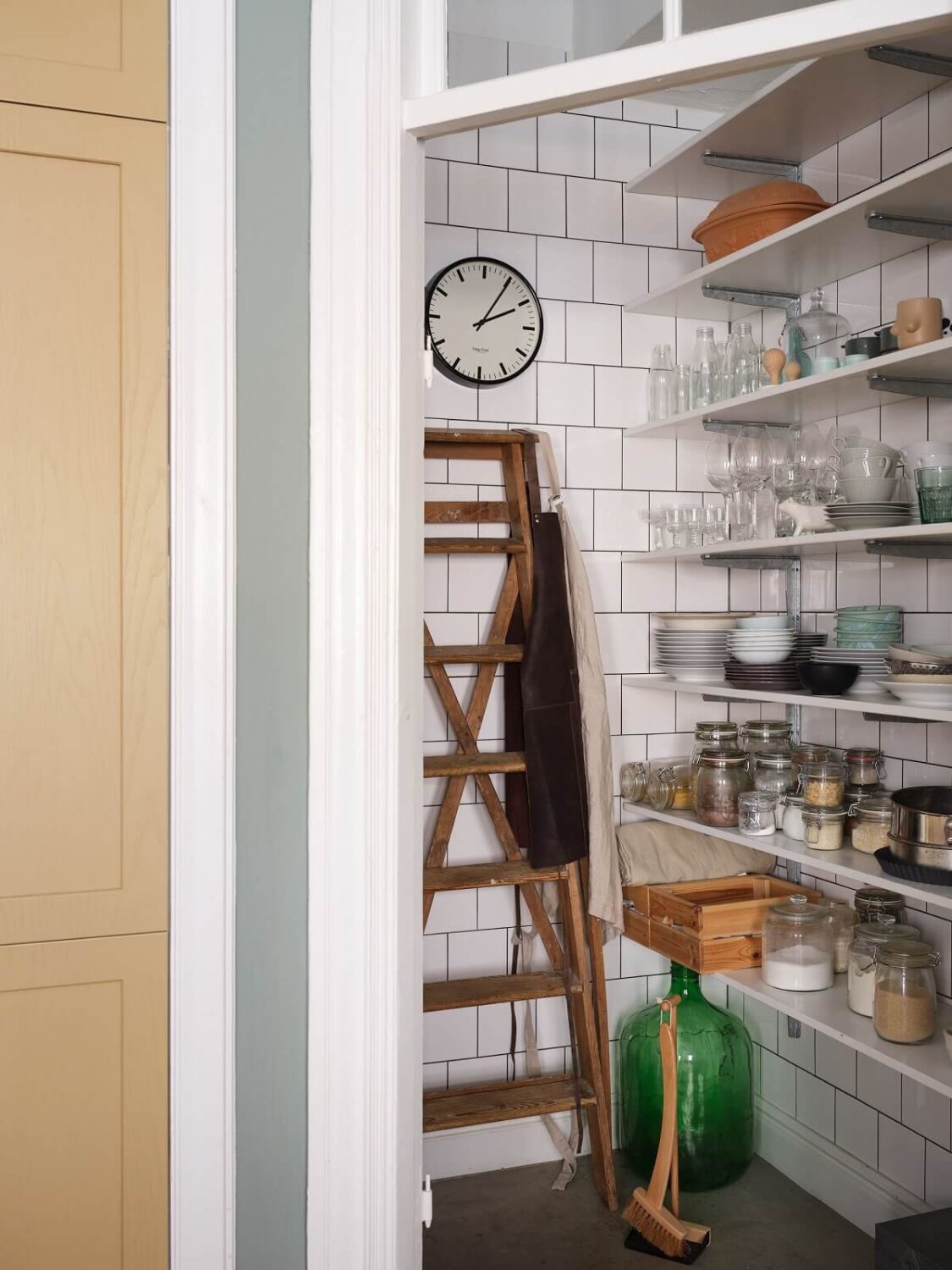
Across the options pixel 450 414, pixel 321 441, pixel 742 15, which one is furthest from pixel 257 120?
pixel 450 414

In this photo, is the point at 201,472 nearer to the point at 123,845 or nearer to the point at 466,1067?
the point at 123,845

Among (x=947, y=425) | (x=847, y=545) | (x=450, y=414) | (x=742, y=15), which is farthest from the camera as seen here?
(x=450, y=414)

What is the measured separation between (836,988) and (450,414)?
72.3 inches

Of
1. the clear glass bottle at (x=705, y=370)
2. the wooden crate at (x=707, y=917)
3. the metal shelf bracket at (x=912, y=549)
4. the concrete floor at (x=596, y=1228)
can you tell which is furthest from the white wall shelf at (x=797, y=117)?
the concrete floor at (x=596, y=1228)

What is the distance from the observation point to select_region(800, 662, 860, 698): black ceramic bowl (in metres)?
2.52

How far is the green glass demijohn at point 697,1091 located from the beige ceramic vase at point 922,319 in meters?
1.78

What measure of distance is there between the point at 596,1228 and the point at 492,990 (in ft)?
2.16

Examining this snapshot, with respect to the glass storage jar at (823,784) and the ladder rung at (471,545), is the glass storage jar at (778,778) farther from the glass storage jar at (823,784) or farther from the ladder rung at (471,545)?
the ladder rung at (471,545)

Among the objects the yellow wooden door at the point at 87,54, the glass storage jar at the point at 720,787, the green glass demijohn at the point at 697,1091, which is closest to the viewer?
the yellow wooden door at the point at 87,54

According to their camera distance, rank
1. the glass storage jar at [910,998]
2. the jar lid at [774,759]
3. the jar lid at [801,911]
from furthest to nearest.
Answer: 1. the jar lid at [774,759]
2. the jar lid at [801,911]
3. the glass storage jar at [910,998]

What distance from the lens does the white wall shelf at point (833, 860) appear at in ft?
7.25

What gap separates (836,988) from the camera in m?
2.70

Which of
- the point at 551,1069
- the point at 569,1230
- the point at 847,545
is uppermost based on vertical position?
the point at 847,545

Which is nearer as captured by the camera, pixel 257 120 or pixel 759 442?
pixel 257 120
